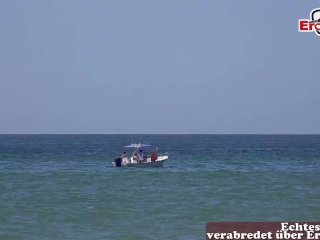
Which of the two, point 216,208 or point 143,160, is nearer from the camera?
point 216,208

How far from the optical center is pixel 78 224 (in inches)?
1157

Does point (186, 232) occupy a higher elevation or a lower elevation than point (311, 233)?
lower

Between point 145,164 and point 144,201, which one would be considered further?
point 145,164

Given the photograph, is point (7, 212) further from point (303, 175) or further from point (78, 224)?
point (303, 175)

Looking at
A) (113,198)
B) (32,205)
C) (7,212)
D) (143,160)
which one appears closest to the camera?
(7,212)

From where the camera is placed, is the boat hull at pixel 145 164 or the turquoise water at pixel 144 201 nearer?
the turquoise water at pixel 144 201

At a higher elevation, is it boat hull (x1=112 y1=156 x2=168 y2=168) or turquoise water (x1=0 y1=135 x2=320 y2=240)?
boat hull (x1=112 y1=156 x2=168 y2=168)

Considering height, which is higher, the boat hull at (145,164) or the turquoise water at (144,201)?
the boat hull at (145,164)

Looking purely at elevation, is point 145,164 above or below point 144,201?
above

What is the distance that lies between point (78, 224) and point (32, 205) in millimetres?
8918

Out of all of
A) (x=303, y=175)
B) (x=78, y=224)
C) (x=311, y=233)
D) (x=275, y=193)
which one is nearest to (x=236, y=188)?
(x=275, y=193)

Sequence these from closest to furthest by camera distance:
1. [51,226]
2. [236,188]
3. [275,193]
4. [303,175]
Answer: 1. [51,226]
2. [275,193]
3. [236,188]
4. [303,175]

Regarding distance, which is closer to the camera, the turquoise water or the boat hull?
the turquoise water

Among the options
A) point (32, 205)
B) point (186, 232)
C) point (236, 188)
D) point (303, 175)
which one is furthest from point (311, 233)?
point (303, 175)
